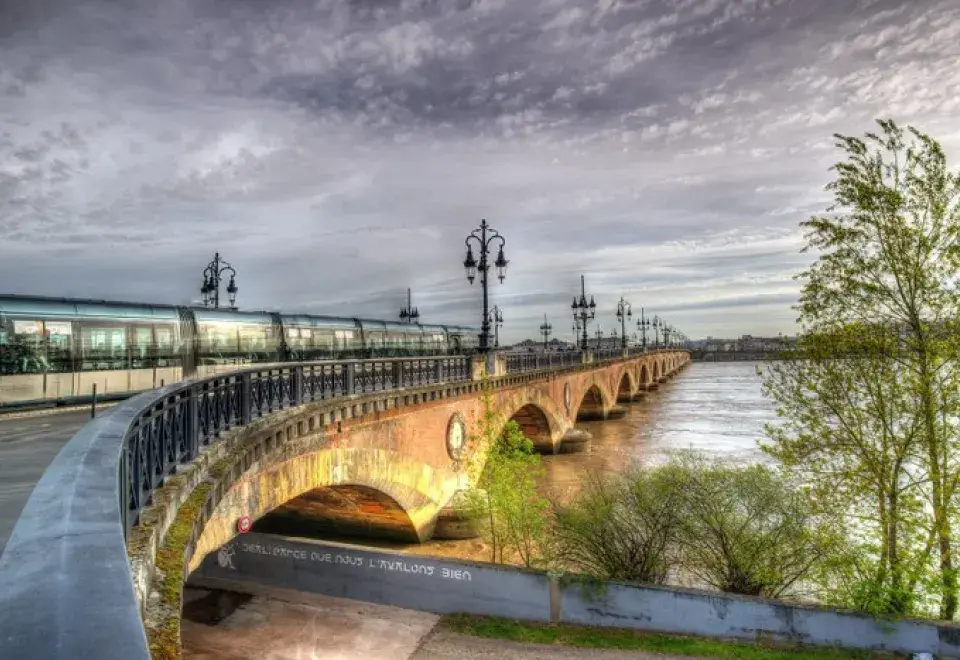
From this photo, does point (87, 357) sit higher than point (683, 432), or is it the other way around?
point (87, 357)

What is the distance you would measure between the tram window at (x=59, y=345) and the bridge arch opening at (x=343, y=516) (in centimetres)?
686

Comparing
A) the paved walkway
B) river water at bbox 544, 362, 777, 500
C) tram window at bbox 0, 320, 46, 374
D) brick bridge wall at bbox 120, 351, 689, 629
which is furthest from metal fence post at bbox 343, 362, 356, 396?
river water at bbox 544, 362, 777, 500

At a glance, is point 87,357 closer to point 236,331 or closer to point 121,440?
point 236,331

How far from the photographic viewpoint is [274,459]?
10.0 meters

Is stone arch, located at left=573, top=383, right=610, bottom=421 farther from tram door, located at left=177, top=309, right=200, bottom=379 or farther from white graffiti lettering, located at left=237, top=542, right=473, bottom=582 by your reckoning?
white graffiti lettering, located at left=237, top=542, right=473, bottom=582

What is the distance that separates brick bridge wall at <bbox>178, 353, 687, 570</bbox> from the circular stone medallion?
0.23 m

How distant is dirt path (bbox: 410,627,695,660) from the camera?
1248 cm

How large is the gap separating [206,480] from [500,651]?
8.95 m

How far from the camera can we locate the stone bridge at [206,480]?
159cm

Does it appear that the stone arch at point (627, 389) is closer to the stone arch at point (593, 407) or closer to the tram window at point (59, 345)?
the stone arch at point (593, 407)

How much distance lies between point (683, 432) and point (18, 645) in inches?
1720

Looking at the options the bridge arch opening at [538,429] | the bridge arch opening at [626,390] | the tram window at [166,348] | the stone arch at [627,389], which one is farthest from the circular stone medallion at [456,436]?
the bridge arch opening at [626,390]

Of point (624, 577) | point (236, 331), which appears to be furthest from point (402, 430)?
point (236, 331)

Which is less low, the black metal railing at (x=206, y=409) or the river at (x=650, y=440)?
the black metal railing at (x=206, y=409)
